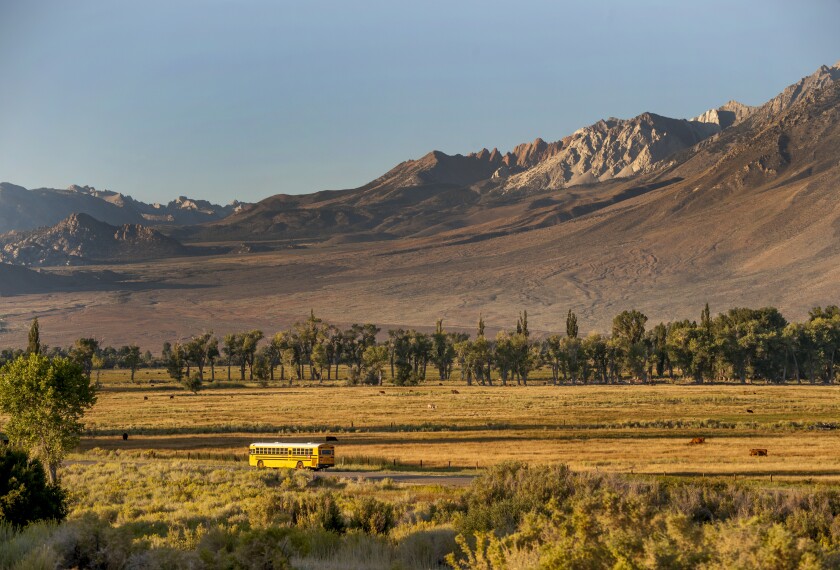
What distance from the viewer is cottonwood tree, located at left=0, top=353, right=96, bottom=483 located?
143 ft

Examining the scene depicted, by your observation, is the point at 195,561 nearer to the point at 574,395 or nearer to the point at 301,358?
the point at 574,395

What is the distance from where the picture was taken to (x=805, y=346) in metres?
152

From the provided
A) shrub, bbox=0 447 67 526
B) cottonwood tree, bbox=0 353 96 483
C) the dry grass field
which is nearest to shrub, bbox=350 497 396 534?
shrub, bbox=0 447 67 526

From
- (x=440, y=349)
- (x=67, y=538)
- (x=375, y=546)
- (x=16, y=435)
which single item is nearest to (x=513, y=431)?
(x=16, y=435)

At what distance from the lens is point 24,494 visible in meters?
25.2

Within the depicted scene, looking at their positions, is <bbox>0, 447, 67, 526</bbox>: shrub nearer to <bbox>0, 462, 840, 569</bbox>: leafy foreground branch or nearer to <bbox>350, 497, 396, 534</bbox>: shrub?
<bbox>0, 462, 840, 569</bbox>: leafy foreground branch

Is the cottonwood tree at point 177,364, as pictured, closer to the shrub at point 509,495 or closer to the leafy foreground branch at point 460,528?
the leafy foreground branch at point 460,528

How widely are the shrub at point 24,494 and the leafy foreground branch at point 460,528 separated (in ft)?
3.42

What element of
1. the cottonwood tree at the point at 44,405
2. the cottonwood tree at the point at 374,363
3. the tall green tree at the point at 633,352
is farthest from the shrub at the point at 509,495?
the cottonwood tree at the point at 374,363

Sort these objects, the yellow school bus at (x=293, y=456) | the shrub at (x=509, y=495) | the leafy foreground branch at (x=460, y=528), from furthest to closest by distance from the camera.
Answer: the yellow school bus at (x=293, y=456)
the shrub at (x=509, y=495)
the leafy foreground branch at (x=460, y=528)

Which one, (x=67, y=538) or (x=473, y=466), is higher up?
(x=67, y=538)

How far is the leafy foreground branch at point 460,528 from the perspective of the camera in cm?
1439

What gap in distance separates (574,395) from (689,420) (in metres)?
36.7

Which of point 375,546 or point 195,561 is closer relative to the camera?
point 195,561
